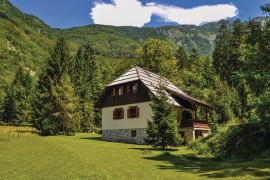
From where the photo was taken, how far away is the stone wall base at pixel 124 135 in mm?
42938

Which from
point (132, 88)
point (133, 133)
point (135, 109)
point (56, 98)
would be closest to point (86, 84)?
point (56, 98)

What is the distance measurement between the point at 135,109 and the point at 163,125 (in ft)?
44.4

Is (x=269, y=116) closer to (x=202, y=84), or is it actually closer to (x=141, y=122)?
(x=141, y=122)

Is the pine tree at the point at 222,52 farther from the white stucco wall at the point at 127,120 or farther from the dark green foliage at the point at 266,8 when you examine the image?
the dark green foliage at the point at 266,8

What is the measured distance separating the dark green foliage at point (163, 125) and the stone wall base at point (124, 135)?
1085 centimetres

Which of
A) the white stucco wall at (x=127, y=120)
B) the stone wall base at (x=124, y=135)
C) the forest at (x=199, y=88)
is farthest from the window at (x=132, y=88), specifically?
the forest at (x=199, y=88)

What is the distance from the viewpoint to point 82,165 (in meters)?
18.4

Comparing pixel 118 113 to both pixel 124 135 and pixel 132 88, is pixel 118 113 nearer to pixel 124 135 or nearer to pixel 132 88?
pixel 124 135

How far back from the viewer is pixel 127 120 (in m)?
45.1

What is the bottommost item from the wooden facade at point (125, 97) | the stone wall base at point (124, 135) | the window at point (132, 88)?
the stone wall base at point (124, 135)

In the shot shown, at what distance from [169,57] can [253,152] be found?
167 ft

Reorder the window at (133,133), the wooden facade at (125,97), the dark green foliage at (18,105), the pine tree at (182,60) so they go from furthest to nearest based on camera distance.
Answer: the pine tree at (182,60), the dark green foliage at (18,105), the window at (133,133), the wooden facade at (125,97)

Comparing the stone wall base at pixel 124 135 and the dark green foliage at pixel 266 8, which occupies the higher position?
the dark green foliage at pixel 266 8

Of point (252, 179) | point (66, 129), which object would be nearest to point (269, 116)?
point (252, 179)
